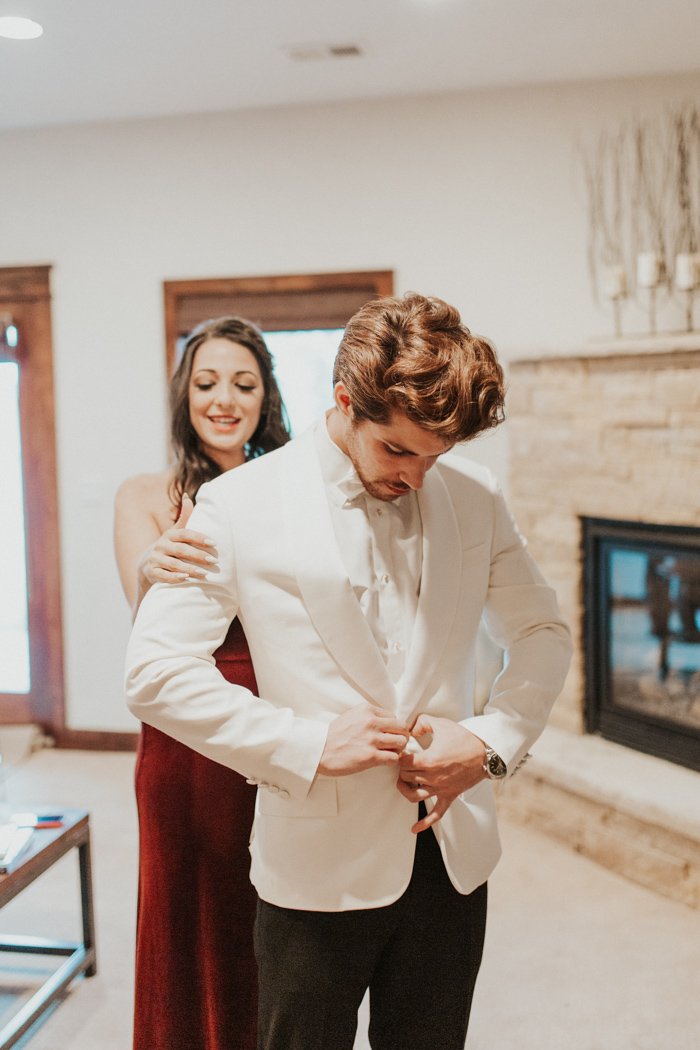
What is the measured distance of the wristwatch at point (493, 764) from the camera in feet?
3.72

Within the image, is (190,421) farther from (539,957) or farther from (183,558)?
(539,957)

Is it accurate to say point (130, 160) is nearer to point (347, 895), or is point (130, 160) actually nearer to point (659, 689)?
point (659, 689)

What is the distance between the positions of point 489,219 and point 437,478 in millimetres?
2742

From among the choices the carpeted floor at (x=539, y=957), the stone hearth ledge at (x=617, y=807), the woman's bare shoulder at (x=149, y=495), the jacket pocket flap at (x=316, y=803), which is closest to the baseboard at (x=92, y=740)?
the carpeted floor at (x=539, y=957)

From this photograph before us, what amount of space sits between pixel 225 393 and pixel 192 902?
0.99 metres

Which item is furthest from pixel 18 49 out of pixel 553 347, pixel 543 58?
pixel 553 347

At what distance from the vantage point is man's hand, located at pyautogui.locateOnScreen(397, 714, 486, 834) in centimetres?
110

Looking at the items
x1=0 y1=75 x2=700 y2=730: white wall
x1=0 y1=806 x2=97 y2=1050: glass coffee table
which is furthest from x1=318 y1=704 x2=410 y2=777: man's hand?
x1=0 y1=75 x2=700 y2=730: white wall

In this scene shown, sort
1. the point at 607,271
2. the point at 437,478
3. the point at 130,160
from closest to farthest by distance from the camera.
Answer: the point at 437,478 < the point at 607,271 < the point at 130,160

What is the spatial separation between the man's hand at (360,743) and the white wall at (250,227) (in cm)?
244

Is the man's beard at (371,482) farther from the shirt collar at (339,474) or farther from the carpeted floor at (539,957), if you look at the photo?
the carpeted floor at (539,957)

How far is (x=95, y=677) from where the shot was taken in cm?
411

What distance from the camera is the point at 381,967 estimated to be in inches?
47.4

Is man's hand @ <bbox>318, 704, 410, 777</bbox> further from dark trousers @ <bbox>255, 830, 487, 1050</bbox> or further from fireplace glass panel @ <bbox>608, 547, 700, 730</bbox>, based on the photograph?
fireplace glass panel @ <bbox>608, 547, 700, 730</bbox>
